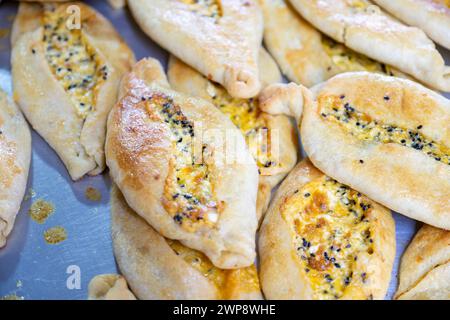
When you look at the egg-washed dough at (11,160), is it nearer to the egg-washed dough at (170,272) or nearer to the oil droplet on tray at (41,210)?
the oil droplet on tray at (41,210)

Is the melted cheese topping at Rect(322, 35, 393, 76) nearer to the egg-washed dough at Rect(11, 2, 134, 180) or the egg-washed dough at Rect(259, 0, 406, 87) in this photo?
the egg-washed dough at Rect(259, 0, 406, 87)

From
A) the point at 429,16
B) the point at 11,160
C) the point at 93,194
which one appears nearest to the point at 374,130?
the point at 429,16

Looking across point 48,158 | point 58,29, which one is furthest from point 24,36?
point 48,158

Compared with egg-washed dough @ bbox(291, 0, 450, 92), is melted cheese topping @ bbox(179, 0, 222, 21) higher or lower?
higher

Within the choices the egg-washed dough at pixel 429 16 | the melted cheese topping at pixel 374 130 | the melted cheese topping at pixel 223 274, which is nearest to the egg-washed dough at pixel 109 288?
the melted cheese topping at pixel 223 274

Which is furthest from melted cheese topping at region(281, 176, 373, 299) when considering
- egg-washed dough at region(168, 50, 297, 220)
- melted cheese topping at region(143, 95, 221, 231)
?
melted cheese topping at region(143, 95, 221, 231)

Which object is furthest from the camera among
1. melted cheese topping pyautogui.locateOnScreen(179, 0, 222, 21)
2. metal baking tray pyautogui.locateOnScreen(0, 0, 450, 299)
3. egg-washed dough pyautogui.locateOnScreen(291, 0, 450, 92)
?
melted cheese topping pyautogui.locateOnScreen(179, 0, 222, 21)
